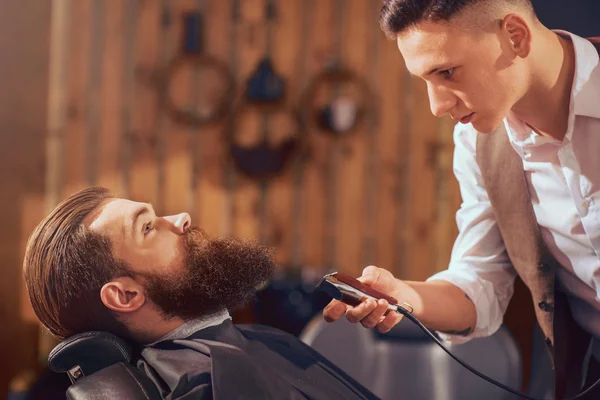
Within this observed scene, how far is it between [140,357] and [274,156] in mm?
2372

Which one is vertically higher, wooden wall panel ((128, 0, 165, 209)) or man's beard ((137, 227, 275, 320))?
wooden wall panel ((128, 0, 165, 209))

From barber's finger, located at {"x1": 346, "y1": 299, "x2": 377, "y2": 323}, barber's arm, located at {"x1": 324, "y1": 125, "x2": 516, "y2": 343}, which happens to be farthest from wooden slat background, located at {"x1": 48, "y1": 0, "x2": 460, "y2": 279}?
barber's finger, located at {"x1": 346, "y1": 299, "x2": 377, "y2": 323}

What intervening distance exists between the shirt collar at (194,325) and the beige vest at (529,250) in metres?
0.73

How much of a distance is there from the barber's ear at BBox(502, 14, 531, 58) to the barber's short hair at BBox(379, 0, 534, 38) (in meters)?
0.04

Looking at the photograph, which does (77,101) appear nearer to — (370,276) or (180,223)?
(180,223)

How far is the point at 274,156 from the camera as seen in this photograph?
12.3ft

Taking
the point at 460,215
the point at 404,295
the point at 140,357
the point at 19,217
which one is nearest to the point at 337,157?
the point at 19,217

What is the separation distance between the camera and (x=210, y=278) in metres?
1.50

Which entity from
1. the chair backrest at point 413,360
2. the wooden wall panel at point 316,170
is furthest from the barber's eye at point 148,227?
the wooden wall panel at point 316,170

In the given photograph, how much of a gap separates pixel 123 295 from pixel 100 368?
0.55 ft

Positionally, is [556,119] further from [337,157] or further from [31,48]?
[31,48]

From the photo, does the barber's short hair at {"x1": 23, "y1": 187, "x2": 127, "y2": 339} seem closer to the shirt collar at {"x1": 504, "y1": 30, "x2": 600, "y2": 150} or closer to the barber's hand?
the barber's hand

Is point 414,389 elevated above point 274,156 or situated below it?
below

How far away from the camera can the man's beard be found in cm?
147
